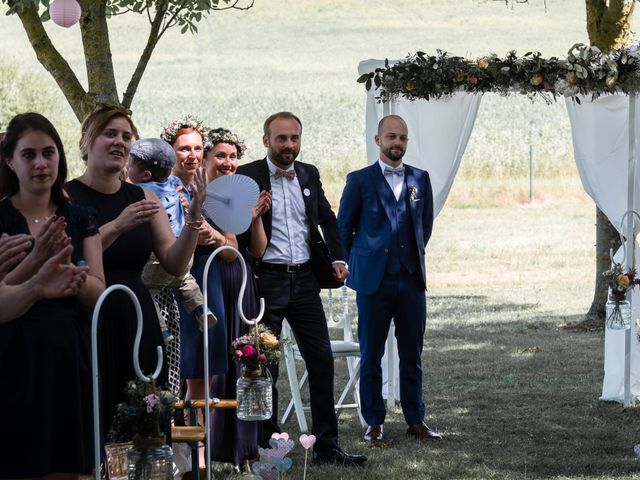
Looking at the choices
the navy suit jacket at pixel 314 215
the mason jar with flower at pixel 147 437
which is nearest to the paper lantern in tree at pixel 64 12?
the navy suit jacket at pixel 314 215

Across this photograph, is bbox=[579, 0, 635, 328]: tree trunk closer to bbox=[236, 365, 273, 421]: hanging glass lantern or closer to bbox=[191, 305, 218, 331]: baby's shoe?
bbox=[191, 305, 218, 331]: baby's shoe

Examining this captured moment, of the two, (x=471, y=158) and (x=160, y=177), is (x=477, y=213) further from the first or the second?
→ (x=160, y=177)

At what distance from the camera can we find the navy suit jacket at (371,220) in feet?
23.9

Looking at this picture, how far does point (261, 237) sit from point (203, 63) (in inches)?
1848

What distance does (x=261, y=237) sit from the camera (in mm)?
6359

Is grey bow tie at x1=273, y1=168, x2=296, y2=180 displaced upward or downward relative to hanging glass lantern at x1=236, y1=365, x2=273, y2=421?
upward

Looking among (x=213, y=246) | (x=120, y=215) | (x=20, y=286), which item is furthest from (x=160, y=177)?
(x=20, y=286)

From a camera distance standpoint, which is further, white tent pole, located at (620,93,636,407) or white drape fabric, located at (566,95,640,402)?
white drape fabric, located at (566,95,640,402)

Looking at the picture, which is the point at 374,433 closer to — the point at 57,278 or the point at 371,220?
the point at 371,220

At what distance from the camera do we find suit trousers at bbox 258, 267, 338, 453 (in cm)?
649

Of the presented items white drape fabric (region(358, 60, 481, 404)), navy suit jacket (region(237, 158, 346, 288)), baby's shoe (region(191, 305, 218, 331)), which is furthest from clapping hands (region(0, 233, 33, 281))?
white drape fabric (region(358, 60, 481, 404))

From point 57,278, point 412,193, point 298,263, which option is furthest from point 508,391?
point 57,278

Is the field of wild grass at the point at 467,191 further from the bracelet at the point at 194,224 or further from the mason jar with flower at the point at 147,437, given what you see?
the mason jar with flower at the point at 147,437

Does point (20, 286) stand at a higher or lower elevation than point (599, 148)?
lower
